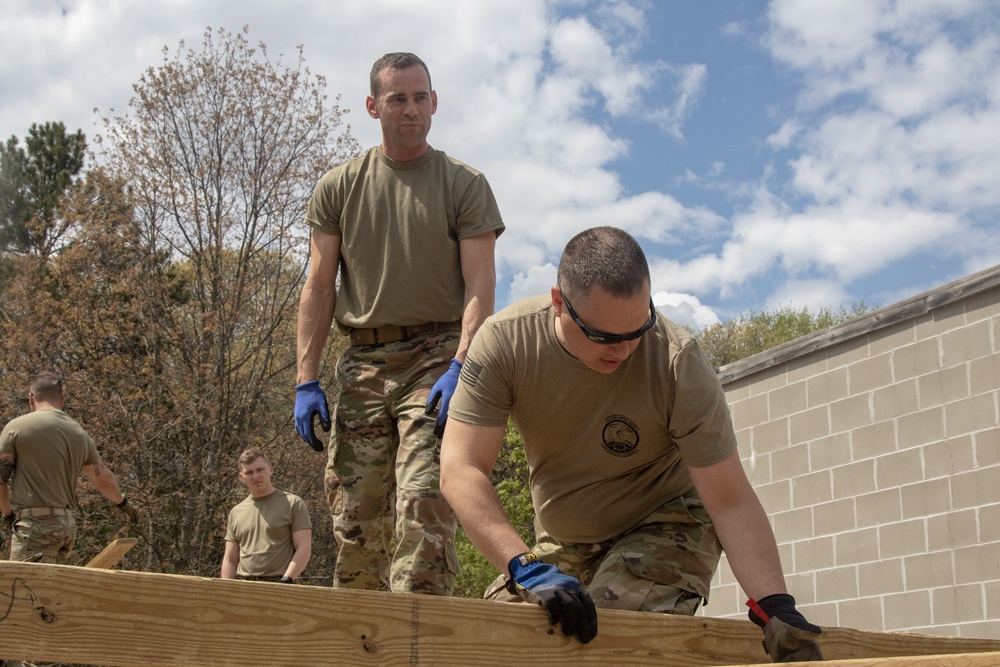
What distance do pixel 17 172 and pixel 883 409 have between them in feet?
68.8

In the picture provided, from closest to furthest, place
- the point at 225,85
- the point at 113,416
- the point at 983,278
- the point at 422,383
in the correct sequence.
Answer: the point at 422,383, the point at 983,278, the point at 113,416, the point at 225,85

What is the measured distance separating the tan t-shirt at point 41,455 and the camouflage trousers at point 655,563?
4907 mm

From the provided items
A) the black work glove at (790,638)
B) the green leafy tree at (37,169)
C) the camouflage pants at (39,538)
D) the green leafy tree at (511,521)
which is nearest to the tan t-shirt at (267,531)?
the camouflage pants at (39,538)

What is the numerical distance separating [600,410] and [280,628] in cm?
118

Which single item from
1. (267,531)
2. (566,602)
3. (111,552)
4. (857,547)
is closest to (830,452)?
(857,547)

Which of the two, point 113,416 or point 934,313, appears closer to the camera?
point 934,313

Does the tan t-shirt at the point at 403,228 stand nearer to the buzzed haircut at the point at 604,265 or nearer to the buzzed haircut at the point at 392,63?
the buzzed haircut at the point at 392,63

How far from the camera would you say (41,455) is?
280 inches

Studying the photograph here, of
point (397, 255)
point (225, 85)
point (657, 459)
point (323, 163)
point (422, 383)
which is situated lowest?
point (657, 459)

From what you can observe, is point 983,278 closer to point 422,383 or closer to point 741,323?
point 422,383

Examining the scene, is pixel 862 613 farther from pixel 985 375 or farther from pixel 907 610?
pixel 985 375

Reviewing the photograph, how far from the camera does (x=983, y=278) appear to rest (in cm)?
698

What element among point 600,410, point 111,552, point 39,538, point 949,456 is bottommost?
point 111,552

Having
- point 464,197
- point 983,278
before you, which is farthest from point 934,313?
point 464,197
